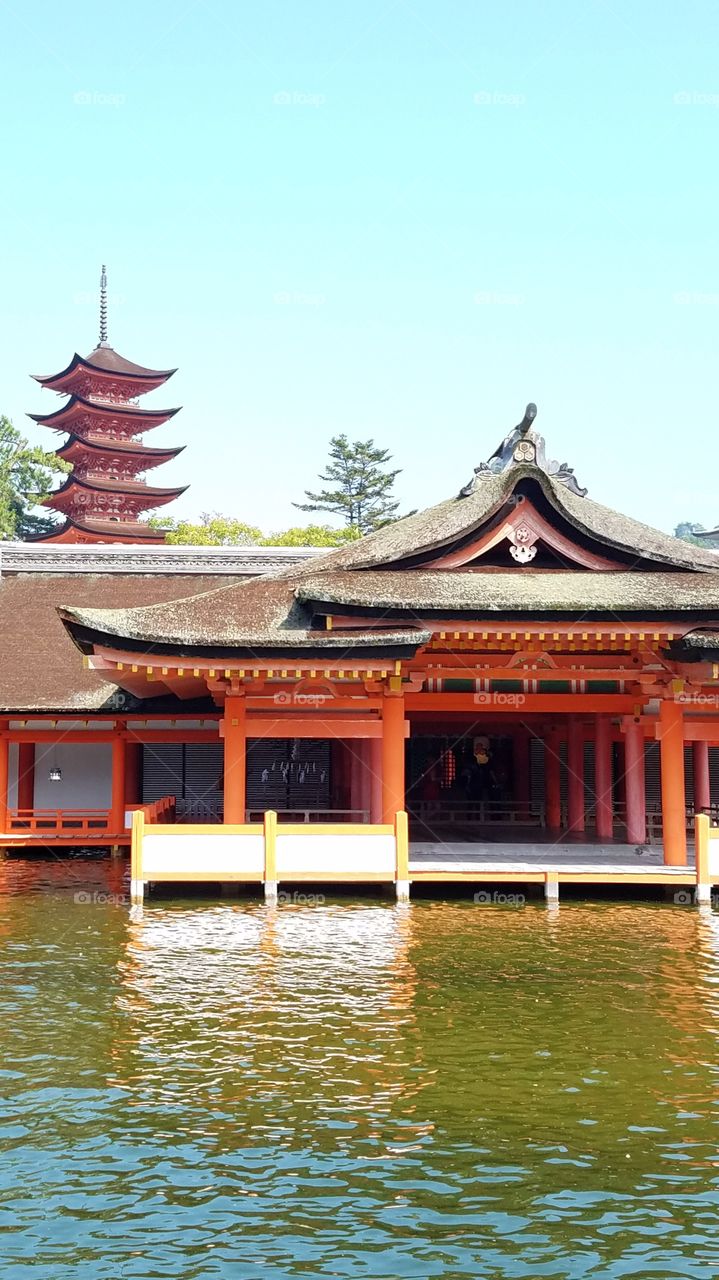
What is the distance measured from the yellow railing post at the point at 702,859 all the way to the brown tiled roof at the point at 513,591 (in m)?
3.77

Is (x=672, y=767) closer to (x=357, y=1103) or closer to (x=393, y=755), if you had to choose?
(x=393, y=755)

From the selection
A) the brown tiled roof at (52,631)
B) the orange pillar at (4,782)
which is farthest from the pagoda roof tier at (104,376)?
the orange pillar at (4,782)

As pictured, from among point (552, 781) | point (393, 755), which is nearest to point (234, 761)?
point (393, 755)

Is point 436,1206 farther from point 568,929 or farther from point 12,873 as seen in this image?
point 12,873

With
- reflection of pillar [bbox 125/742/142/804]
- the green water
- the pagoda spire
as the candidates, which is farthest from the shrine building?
the pagoda spire

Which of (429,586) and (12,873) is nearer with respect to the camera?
(429,586)

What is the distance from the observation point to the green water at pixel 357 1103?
8.15 meters

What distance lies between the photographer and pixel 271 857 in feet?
69.5

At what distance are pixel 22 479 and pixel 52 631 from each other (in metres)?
58.1

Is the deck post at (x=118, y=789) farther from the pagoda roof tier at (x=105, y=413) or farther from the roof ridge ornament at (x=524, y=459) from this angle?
the pagoda roof tier at (x=105, y=413)

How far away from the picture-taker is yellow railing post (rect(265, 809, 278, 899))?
2111cm

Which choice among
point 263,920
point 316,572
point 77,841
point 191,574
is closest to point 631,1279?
point 263,920

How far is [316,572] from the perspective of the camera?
83.4ft

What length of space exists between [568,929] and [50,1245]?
1226 centimetres
